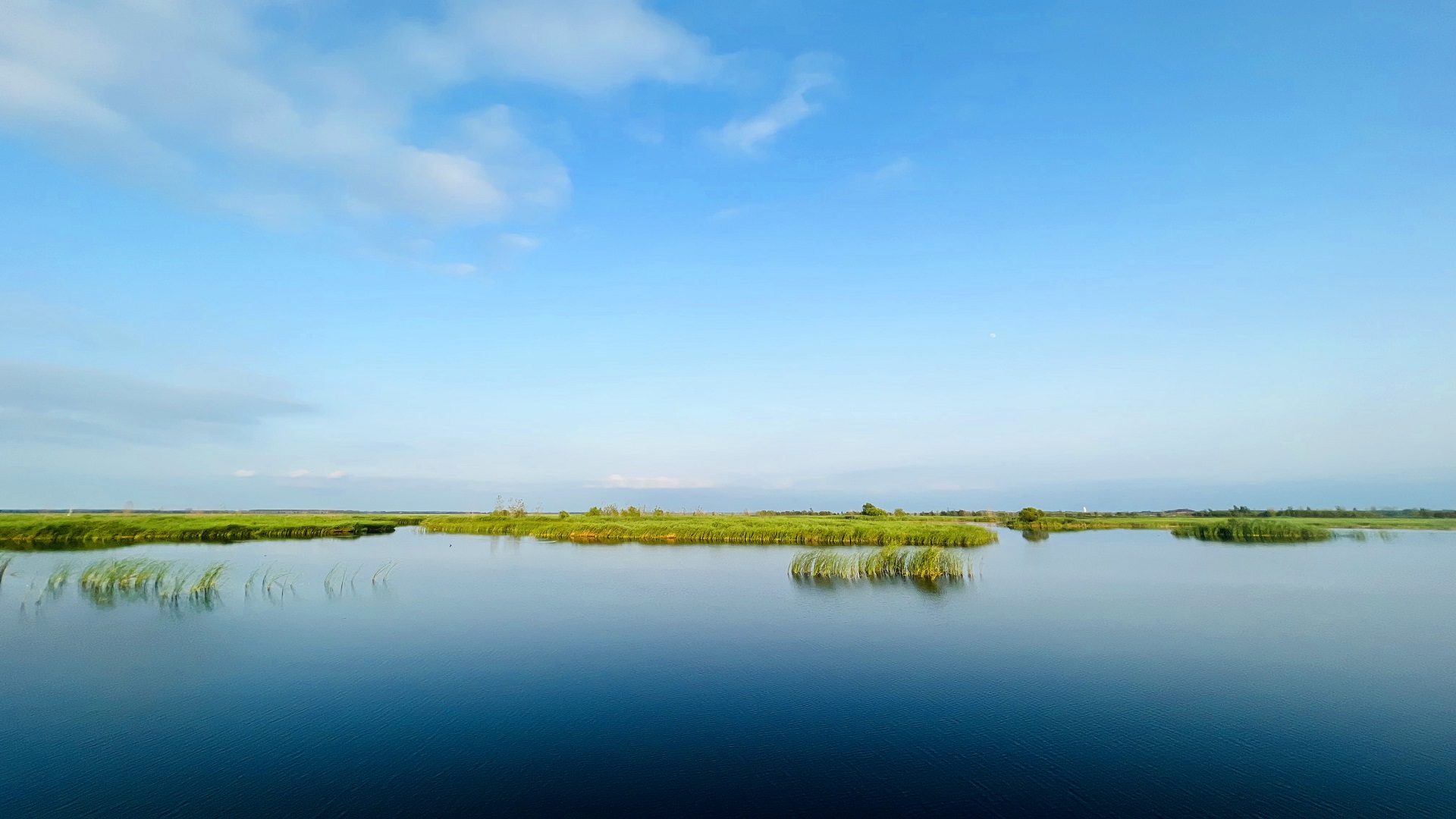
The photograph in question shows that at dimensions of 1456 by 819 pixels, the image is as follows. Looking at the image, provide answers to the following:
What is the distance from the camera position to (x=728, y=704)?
10352 millimetres

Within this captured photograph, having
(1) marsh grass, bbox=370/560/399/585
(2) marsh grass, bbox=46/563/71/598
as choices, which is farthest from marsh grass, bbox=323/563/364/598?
(2) marsh grass, bbox=46/563/71/598

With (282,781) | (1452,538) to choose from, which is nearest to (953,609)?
(282,781)

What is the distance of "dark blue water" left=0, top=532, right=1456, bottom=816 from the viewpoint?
7.27 meters

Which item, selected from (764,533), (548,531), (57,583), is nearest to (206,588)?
(57,583)

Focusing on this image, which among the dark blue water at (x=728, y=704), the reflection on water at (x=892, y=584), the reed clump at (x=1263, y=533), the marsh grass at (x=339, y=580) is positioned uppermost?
the reed clump at (x=1263, y=533)

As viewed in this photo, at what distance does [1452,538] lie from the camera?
44688 millimetres

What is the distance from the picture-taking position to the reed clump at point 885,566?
79.4 feet

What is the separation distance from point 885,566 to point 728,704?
15911mm

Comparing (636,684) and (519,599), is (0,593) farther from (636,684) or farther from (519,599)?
(636,684)

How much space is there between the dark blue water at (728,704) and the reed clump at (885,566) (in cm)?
367

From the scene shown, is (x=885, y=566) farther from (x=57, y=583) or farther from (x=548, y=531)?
(x=548, y=531)

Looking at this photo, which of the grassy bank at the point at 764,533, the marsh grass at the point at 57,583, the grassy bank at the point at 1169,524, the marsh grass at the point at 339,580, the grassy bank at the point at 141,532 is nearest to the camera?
the marsh grass at the point at 57,583

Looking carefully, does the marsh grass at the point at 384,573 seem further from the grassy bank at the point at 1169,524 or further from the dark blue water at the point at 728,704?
the grassy bank at the point at 1169,524

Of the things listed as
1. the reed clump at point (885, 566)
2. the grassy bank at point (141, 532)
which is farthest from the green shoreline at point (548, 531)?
the reed clump at point (885, 566)
